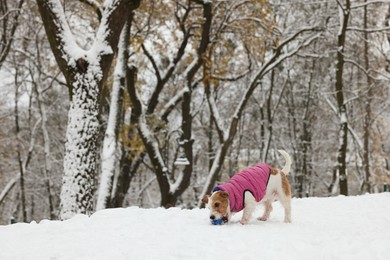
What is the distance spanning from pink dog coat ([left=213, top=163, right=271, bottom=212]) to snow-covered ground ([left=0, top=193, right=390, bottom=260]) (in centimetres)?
34

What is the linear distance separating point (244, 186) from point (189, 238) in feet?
4.76

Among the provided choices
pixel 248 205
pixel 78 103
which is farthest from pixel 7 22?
pixel 248 205

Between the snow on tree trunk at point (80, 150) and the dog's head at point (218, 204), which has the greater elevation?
the snow on tree trunk at point (80, 150)

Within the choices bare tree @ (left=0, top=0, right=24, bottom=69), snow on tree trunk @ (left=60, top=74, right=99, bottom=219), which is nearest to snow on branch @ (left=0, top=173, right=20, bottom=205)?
bare tree @ (left=0, top=0, right=24, bottom=69)

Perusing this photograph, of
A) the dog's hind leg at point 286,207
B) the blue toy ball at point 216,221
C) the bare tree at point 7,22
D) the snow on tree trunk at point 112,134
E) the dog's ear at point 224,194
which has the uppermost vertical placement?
the bare tree at point 7,22

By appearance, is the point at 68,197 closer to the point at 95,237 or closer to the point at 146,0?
the point at 95,237

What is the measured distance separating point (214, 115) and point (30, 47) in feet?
49.9

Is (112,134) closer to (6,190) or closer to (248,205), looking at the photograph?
(248,205)

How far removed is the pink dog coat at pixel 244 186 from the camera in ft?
19.6

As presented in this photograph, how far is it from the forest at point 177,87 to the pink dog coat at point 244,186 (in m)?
3.30

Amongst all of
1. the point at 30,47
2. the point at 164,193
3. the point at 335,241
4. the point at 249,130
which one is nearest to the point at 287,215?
the point at 335,241

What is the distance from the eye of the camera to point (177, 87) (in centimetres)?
2370

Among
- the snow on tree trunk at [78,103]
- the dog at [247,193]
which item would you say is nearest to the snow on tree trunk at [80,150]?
the snow on tree trunk at [78,103]

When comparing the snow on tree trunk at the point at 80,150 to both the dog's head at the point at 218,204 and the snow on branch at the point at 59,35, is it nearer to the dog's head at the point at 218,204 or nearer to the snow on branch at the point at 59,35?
the snow on branch at the point at 59,35
